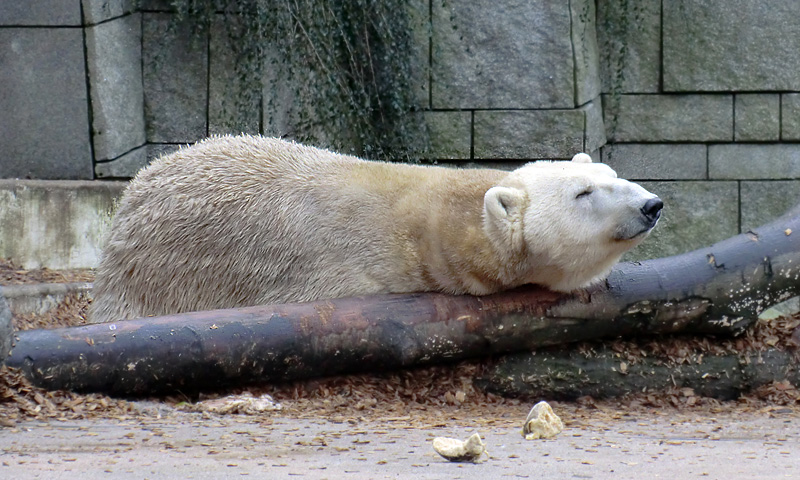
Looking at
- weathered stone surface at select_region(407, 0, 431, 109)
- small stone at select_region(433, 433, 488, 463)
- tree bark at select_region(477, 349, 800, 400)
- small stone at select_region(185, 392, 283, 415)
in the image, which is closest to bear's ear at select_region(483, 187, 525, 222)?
tree bark at select_region(477, 349, 800, 400)

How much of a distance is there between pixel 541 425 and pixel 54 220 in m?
3.74

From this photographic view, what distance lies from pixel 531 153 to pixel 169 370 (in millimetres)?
3919

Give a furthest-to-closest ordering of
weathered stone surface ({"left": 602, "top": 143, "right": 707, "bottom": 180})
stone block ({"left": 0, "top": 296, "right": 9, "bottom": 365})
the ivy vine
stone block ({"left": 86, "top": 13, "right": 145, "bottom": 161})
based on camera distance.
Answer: weathered stone surface ({"left": 602, "top": 143, "right": 707, "bottom": 180})
the ivy vine
stone block ({"left": 86, "top": 13, "right": 145, "bottom": 161})
stone block ({"left": 0, "top": 296, "right": 9, "bottom": 365})

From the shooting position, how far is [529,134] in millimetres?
6746

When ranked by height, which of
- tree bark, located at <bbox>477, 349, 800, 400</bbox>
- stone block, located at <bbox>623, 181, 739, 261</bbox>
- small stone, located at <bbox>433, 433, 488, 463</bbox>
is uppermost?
stone block, located at <bbox>623, 181, 739, 261</bbox>

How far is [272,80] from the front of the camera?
6.41m

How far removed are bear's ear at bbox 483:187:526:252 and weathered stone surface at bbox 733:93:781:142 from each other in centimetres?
373

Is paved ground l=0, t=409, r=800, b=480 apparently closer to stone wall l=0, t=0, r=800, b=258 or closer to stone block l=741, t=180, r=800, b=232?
stone wall l=0, t=0, r=800, b=258

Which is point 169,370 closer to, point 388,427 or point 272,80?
point 388,427

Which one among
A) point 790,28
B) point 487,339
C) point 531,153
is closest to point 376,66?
point 531,153

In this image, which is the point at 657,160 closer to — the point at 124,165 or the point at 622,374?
the point at 622,374

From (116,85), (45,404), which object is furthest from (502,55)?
(45,404)

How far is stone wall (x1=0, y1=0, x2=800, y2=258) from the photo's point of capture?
660 centimetres

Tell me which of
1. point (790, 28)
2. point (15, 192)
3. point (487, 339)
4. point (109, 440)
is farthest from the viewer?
point (790, 28)
